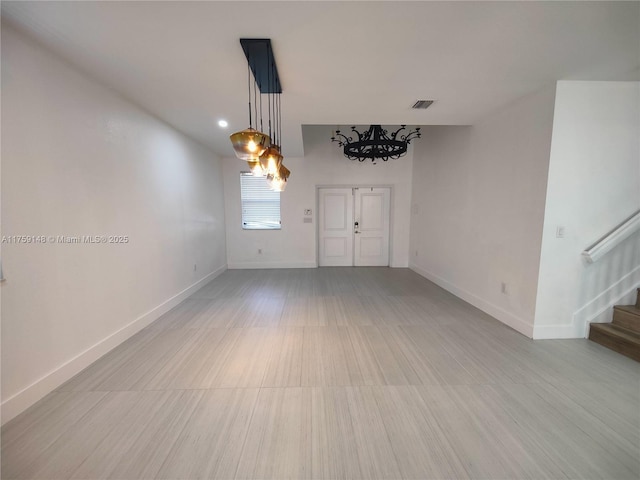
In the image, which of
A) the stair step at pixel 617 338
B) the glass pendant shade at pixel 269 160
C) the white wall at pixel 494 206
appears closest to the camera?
Result: the glass pendant shade at pixel 269 160

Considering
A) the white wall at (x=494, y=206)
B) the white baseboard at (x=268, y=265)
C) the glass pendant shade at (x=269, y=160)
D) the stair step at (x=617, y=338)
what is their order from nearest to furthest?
the glass pendant shade at (x=269, y=160) < the stair step at (x=617, y=338) < the white wall at (x=494, y=206) < the white baseboard at (x=268, y=265)

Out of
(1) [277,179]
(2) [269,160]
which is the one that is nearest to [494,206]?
(1) [277,179]

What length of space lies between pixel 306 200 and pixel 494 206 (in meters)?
3.83

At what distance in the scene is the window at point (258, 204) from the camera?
18.9ft

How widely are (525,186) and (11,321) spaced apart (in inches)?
189

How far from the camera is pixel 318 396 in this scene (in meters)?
1.81

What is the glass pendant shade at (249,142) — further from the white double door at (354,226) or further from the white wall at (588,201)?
the white double door at (354,226)

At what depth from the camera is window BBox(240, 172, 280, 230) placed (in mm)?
5754

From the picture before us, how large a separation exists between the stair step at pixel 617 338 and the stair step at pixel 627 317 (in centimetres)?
5

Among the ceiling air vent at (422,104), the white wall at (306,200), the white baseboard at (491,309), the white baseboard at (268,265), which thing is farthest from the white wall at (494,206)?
the white baseboard at (268,265)

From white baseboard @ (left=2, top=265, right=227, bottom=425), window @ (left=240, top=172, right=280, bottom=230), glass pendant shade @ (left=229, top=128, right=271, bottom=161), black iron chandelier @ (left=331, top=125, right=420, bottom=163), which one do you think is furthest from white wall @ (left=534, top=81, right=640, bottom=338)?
window @ (left=240, top=172, right=280, bottom=230)

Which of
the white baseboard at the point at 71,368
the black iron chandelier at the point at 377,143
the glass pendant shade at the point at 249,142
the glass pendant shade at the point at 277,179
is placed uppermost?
the black iron chandelier at the point at 377,143

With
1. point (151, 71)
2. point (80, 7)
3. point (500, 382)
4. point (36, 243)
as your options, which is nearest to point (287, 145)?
point (151, 71)

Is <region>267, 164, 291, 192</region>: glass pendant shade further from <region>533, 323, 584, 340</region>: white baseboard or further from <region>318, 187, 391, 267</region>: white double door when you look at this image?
<region>318, 187, 391, 267</region>: white double door
